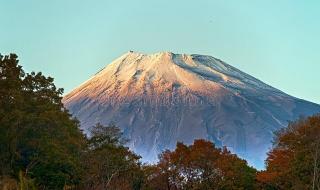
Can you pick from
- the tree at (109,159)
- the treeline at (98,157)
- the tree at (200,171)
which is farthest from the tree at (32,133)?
the tree at (200,171)

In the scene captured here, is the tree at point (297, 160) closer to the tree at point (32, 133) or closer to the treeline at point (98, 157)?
the treeline at point (98, 157)

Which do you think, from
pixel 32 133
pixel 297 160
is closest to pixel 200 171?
pixel 297 160

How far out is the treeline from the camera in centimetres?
3259

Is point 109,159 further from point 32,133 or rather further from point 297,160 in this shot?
point 297,160

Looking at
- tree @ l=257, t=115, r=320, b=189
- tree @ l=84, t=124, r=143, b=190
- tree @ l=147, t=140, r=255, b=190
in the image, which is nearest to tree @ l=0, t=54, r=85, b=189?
tree @ l=84, t=124, r=143, b=190

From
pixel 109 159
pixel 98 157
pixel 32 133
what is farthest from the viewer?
pixel 109 159

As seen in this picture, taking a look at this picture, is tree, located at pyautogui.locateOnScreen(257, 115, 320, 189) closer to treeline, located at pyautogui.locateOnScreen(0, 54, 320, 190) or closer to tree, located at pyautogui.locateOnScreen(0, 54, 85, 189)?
treeline, located at pyautogui.locateOnScreen(0, 54, 320, 190)

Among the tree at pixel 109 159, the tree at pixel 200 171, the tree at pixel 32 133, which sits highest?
the tree at pixel 200 171

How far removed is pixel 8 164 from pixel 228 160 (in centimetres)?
2400

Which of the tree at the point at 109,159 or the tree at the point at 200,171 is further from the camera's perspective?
the tree at the point at 200,171

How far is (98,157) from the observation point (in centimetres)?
4275

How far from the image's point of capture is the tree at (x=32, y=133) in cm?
3195

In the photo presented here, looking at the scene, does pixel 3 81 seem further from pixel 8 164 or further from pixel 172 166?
pixel 172 166

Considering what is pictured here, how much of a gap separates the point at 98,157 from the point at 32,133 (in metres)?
9.76
